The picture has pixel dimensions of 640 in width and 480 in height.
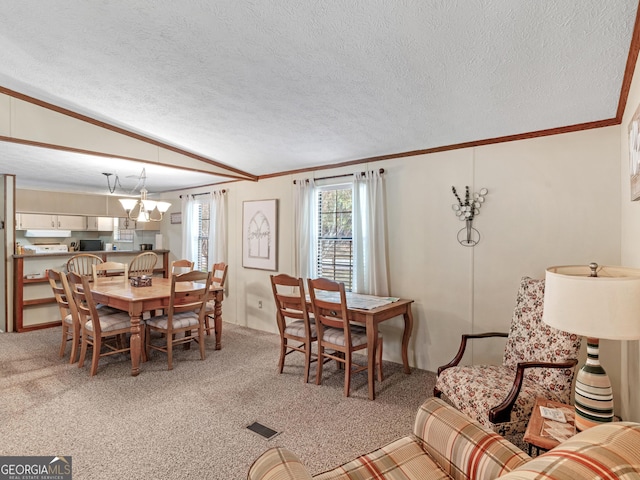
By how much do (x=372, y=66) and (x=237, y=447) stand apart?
259 cm

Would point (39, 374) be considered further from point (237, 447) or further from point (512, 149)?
point (512, 149)

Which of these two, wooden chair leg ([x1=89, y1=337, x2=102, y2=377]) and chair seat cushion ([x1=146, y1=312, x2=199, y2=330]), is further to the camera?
chair seat cushion ([x1=146, y1=312, x2=199, y2=330])

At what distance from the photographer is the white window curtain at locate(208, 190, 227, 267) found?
5660 millimetres

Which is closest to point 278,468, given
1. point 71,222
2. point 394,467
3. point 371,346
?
point 394,467

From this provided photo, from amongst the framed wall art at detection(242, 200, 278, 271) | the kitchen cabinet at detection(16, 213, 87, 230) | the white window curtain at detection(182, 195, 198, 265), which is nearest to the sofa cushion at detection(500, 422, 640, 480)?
the framed wall art at detection(242, 200, 278, 271)

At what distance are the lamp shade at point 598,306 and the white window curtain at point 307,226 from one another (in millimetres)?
3245

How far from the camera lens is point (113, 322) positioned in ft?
12.1

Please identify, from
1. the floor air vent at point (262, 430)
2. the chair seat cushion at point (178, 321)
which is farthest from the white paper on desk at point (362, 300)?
the chair seat cushion at point (178, 321)

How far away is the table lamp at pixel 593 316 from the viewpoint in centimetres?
139

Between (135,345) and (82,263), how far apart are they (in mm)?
2979

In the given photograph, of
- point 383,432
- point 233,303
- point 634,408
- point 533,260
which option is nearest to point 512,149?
point 533,260

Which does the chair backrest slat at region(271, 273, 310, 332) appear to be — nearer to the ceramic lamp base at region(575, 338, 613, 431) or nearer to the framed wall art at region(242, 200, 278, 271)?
the framed wall art at region(242, 200, 278, 271)

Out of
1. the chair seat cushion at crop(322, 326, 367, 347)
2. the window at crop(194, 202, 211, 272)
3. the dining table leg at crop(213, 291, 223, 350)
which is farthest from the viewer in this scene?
the window at crop(194, 202, 211, 272)

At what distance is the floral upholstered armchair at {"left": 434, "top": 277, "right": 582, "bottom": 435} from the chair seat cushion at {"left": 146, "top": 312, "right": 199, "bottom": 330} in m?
2.66
